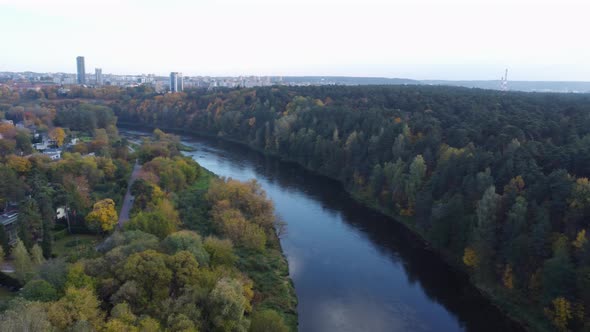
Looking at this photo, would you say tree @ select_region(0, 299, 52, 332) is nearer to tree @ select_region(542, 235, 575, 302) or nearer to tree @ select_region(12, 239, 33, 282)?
tree @ select_region(12, 239, 33, 282)

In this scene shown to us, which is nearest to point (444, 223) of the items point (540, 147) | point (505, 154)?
point (505, 154)

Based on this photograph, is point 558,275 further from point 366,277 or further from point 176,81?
point 176,81

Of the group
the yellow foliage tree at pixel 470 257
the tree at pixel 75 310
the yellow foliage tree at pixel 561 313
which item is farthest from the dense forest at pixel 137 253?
the yellow foliage tree at pixel 561 313

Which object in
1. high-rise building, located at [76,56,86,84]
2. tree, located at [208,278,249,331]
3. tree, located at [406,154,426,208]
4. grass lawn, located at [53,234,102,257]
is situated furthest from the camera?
high-rise building, located at [76,56,86,84]

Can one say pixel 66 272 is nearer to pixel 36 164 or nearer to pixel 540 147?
pixel 36 164

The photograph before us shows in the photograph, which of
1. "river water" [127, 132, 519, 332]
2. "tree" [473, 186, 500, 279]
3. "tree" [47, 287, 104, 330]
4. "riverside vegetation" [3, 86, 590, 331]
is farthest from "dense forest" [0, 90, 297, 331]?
"riverside vegetation" [3, 86, 590, 331]

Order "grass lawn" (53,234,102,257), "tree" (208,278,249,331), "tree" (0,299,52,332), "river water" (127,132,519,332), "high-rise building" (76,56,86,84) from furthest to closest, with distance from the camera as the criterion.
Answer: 1. "high-rise building" (76,56,86,84)
2. "grass lawn" (53,234,102,257)
3. "river water" (127,132,519,332)
4. "tree" (208,278,249,331)
5. "tree" (0,299,52,332)

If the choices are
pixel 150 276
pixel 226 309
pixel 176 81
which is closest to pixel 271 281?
pixel 226 309
